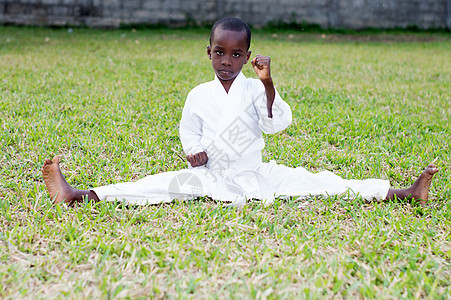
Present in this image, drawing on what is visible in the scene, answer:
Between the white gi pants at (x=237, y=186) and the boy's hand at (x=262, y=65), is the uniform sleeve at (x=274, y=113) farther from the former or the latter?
the white gi pants at (x=237, y=186)

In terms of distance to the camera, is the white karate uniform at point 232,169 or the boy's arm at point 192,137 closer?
the white karate uniform at point 232,169

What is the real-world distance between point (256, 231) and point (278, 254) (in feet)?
0.71

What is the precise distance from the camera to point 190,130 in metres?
2.42

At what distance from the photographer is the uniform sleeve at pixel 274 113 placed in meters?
2.15

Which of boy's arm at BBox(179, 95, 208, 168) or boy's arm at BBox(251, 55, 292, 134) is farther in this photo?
boy's arm at BBox(179, 95, 208, 168)

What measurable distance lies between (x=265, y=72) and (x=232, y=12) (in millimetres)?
9822

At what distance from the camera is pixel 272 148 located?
3145 millimetres

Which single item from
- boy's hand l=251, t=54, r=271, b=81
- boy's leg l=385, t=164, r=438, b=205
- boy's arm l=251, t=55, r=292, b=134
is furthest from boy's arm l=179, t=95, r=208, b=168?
boy's leg l=385, t=164, r=438, b=205

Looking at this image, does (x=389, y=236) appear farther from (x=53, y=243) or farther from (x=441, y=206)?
(x=53, y=243)

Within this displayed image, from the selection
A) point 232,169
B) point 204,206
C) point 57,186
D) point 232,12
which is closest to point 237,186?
point 232,169

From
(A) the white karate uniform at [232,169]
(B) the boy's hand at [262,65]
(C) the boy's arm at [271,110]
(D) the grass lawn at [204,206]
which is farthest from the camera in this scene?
(A) the white karate uniform at [232,169]

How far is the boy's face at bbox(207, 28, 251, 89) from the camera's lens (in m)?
2.12

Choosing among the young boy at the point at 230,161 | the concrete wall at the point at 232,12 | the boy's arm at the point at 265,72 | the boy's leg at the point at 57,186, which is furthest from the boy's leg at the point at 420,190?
the concrete wall at the point at 232,12

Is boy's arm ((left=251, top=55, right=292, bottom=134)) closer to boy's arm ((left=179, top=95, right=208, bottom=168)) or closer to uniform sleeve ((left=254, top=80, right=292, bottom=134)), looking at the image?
uniform sleeve ((left=254, top=80, right=292, bottom=134))
